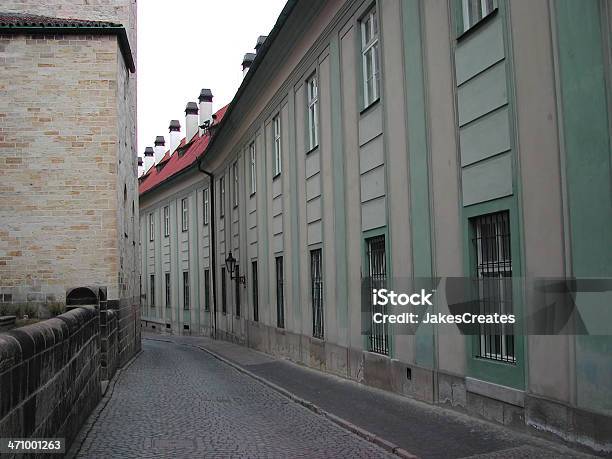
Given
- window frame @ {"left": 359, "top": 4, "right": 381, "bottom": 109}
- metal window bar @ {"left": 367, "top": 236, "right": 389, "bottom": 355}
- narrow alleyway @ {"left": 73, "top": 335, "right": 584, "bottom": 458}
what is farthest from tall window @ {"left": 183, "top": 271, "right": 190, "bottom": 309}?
window frame @ {"left": 359, "top": 4, "right": 381, "bottom": 109}

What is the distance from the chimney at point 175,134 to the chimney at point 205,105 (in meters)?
7.46

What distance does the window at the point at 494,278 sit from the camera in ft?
28.0

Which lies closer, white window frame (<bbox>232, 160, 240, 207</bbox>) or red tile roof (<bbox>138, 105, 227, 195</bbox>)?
white window frame (<bbox>232, 160, 240, 207</bbox>)

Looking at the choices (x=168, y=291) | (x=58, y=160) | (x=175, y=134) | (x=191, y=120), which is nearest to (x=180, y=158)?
(x=191, y=120)

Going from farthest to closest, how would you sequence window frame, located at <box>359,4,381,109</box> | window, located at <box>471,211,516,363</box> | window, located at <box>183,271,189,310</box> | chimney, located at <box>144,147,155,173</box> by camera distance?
chimney, located at <box>144,147,155,173</box>
window, located at <box>183,271,189,310</box>
window frame, located at <box>359,4,381,109</box>
window, located at <box>471,211,516,363</box>

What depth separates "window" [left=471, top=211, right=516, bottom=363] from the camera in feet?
28.0

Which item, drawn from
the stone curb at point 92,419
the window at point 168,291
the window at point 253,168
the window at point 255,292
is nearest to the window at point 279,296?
the window at point 255,292

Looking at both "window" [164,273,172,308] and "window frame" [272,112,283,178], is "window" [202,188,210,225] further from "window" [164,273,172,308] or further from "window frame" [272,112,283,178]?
"window frame" [272,112,283,178]

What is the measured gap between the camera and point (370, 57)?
42.2 ft

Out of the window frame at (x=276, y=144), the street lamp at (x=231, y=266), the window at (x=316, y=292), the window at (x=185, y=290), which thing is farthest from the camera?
the window at (x=185, y=290)

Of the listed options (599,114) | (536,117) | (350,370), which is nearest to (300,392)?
(350,370)

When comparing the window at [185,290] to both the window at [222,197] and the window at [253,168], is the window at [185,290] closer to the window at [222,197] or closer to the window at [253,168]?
the window at [222,197]

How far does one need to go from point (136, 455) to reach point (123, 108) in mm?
14297

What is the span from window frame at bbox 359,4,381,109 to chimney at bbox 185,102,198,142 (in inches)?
1180
